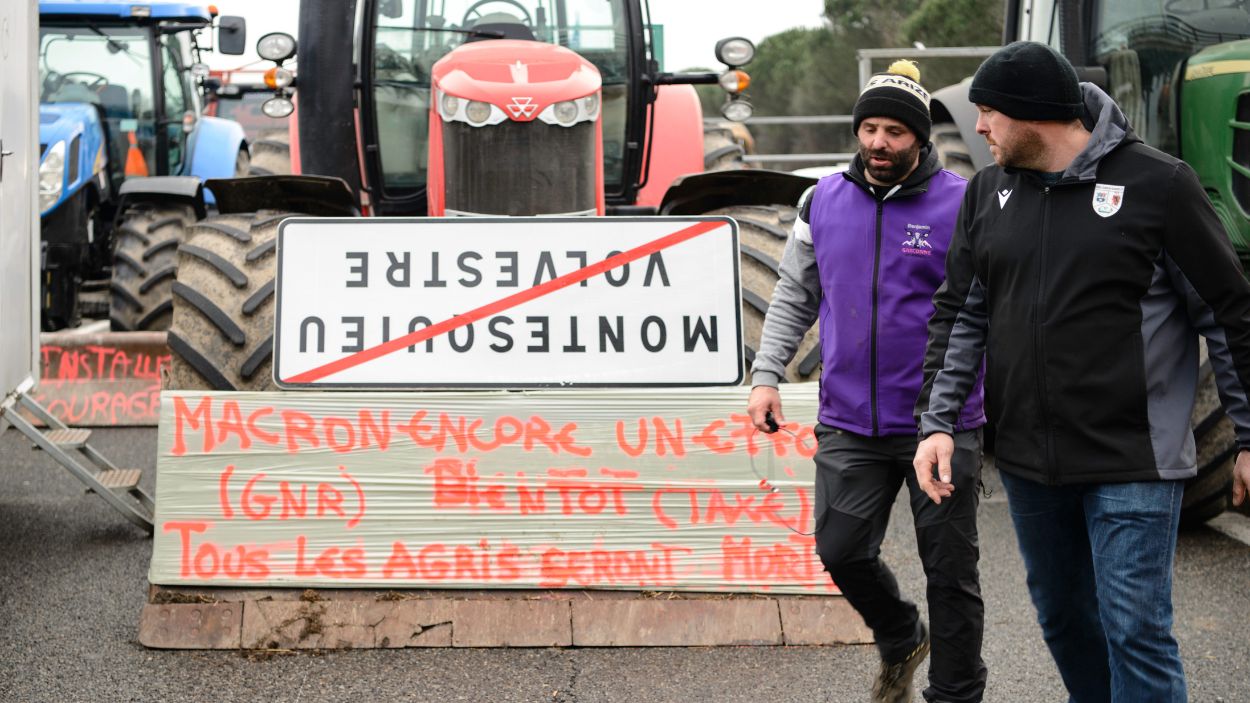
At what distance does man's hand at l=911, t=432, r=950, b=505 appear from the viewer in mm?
3508

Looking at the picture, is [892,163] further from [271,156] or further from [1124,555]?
[271,156]

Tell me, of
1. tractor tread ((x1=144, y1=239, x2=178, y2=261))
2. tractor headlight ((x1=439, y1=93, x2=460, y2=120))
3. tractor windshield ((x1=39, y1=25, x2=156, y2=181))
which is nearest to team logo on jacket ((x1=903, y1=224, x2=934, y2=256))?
tractor headlight ((x1=439, y1=93, x2=460, y2=120))

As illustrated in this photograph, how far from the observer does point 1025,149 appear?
3355 millimetres

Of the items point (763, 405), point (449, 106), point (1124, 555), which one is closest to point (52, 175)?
point (449, 106)

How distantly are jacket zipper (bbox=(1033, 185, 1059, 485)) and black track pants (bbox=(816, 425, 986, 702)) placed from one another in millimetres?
511

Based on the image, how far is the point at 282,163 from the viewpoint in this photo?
9859 millimetres

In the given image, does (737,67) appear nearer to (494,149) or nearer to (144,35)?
(494,149)

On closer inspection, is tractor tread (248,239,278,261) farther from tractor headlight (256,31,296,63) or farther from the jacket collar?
the jacket collar

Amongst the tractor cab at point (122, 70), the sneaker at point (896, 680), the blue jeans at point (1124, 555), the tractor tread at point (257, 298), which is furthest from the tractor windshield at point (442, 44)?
the tractor cab at point (122, 70)

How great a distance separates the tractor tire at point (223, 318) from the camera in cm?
539

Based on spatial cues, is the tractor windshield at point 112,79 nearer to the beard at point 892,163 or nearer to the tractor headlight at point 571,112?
the tractor headlight at point 571,112

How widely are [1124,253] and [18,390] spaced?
4766mm

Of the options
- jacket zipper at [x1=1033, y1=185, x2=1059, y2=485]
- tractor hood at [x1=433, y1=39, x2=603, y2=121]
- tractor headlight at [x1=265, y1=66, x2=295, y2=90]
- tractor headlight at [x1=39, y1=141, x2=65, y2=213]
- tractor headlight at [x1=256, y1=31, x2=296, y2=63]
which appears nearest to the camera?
jacket zipper at [x1=1033, y1=185, x2=1059, y2=485]

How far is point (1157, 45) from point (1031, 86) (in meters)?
4.48
